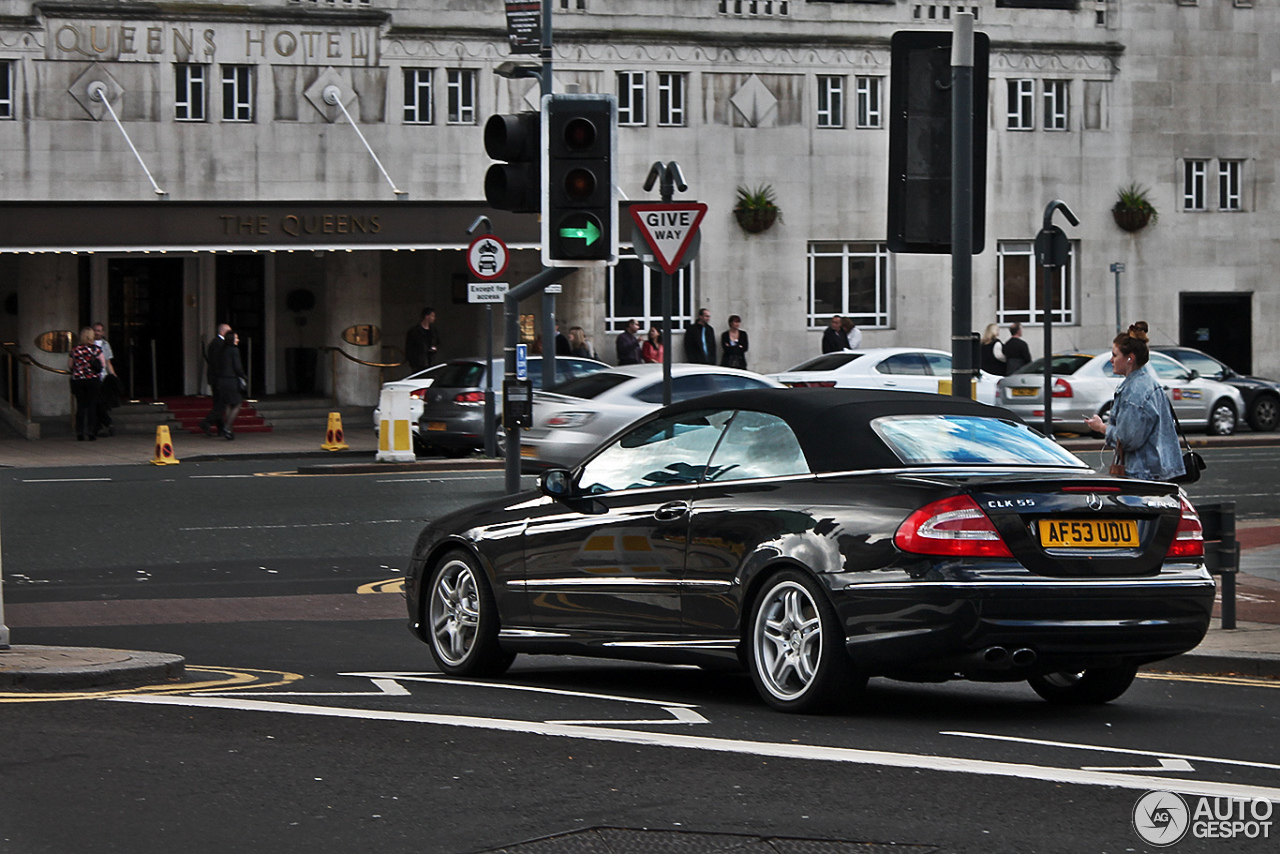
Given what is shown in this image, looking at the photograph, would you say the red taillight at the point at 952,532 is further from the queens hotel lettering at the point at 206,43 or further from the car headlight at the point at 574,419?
the queens hotel lettering at the point at 206,43

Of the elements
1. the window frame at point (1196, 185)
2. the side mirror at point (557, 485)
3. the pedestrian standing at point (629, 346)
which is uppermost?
the window frame at point (1196, 185)

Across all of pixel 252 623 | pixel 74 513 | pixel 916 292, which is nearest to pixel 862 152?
pixel 916 292

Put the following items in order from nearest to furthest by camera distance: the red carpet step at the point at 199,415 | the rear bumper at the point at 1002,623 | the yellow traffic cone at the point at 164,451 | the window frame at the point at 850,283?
1. the rear bumper at the point at 1002,623
2. the yellow traffic cone at the point at 164,451
3. the red carpet step at the point at 199,415
4. the window frame at the point at 850,283

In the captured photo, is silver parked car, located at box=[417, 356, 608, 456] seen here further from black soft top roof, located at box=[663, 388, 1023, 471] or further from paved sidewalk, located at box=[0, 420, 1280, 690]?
black soft top roof, located at box=[663, 388, 1023, 471]

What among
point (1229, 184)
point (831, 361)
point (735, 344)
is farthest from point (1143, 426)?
point (1229, 184)

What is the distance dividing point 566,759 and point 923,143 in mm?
5664

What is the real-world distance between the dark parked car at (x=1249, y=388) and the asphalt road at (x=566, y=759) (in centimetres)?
2331

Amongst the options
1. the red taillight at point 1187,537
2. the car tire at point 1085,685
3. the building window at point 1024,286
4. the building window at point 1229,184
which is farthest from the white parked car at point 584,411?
the building window at point 1229,184

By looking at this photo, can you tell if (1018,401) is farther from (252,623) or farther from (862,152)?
(252,623)

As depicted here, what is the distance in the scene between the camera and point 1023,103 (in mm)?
39594

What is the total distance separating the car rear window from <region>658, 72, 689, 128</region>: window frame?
1580 centimetres

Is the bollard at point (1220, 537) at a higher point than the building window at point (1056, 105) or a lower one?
lower

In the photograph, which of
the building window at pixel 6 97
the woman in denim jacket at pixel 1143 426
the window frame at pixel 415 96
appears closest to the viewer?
the woman in denim jacket at pixel 1143 426

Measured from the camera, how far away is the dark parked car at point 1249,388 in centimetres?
3228
